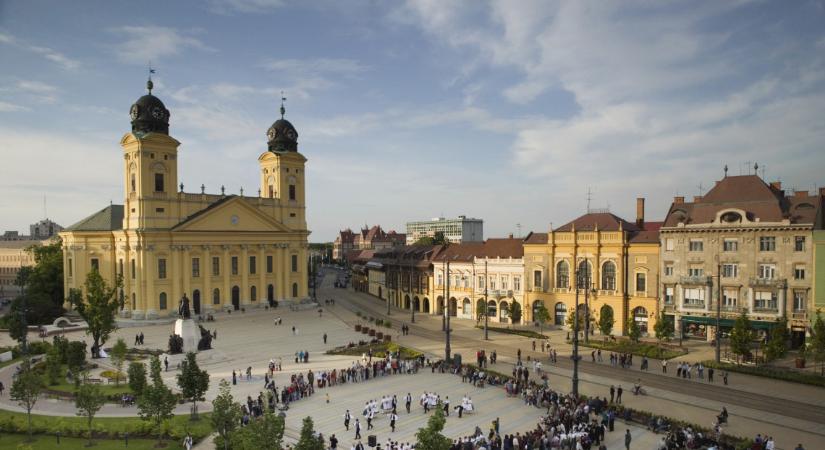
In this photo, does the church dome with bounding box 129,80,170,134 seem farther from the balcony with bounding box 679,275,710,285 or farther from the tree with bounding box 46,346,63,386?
the balcony with bounding box 679,275,710,285

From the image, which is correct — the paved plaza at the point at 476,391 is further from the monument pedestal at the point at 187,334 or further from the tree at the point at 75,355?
the tree at the point at 75,355

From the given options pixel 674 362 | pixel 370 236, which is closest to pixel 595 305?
pixel 674 362

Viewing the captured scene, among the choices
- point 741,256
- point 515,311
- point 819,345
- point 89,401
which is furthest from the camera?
point 515,311

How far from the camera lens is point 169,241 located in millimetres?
67000

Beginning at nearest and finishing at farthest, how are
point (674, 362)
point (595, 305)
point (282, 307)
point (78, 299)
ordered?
point (674, 362) < point (78, 299) < point (595, 305) < point (282, 307)

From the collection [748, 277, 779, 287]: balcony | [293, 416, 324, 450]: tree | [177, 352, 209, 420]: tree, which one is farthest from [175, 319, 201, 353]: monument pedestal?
[748, 277, 779, 287]: balcony

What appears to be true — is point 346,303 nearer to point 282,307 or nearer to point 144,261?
point 282,307

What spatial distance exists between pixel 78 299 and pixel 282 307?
28.5m

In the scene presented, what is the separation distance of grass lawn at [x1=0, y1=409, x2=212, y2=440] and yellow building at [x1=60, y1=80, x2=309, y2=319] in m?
37.8

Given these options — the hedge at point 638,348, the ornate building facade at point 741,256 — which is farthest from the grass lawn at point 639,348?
the ornate building facade at point 741,256

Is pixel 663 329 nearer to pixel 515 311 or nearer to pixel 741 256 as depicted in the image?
pixel 741 256

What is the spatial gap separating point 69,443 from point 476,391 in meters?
21.7

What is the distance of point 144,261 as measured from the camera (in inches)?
2557

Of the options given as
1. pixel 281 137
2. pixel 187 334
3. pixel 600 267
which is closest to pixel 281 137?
pixel 281 137
